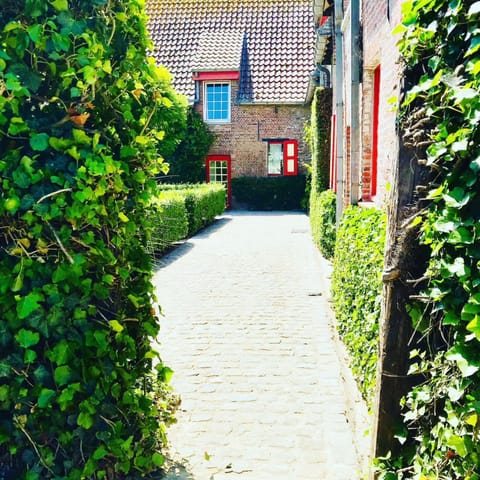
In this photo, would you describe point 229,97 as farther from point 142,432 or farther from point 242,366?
point 142,432

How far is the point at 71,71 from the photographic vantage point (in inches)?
104

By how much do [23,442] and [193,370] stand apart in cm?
272

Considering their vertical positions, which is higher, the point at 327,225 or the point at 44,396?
the point at 327,225

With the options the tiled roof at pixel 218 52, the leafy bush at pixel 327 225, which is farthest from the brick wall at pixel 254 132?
the leafy bush at pixel 327 225

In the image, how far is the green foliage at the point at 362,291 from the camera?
3977 mm

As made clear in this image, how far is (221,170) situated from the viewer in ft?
90.1

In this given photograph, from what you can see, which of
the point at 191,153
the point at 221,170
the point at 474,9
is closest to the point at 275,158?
the point at 221,170

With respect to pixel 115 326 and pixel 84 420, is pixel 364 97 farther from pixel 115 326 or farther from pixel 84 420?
pixel 84 420

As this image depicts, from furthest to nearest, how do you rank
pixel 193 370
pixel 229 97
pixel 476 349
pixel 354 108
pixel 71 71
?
pixel 229 97 → pixel 354 108 → pixel 193 370 → pixel 71 71 → pixel 476 349

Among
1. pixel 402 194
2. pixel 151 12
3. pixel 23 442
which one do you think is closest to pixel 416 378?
pixel 402 194

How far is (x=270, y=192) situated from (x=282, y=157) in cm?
199

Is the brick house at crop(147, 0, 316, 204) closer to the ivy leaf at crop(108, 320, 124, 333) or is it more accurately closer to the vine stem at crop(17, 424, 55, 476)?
the ivy leaf at crop(108, 320, 124, 333)

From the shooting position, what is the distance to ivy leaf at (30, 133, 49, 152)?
8.63ft

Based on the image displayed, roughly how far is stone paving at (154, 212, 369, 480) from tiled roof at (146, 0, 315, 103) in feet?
58.7
